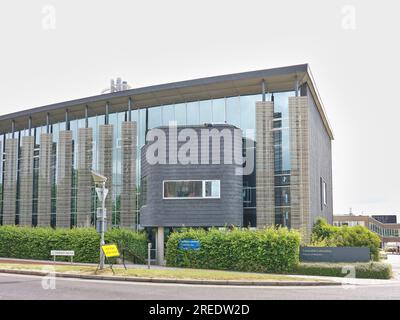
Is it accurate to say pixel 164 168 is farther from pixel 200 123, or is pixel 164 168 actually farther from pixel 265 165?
pixel 200 123

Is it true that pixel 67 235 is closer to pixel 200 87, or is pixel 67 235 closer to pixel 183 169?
pixel 183 169

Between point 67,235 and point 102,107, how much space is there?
14.8 m

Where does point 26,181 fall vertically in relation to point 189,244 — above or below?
above

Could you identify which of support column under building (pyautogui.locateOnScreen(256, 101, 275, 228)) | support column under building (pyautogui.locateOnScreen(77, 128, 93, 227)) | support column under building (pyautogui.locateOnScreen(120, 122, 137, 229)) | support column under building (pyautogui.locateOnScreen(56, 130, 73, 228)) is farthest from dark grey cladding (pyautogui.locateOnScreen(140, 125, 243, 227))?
support column under building (pyautogui.locateOnScreen(56, 130, 73, 228))

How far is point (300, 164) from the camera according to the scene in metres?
32.3

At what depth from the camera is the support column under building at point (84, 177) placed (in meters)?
40.2

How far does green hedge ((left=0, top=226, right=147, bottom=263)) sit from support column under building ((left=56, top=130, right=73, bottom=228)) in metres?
9.04

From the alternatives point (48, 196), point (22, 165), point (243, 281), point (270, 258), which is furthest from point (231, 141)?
point (22, 165)

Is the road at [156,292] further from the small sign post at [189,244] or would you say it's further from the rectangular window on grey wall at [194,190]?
the rectangular window on grey wall at [194,190]

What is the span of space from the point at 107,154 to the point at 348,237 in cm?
1936

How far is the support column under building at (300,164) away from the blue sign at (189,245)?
8.48 meters

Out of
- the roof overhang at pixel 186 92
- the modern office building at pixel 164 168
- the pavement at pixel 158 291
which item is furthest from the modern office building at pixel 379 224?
the pavement at pixel 158 291

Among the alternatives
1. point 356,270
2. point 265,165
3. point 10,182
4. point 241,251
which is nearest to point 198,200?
point 265,165

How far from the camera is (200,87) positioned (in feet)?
117
